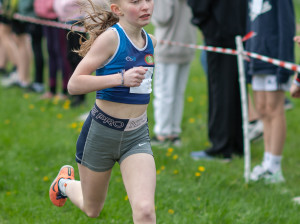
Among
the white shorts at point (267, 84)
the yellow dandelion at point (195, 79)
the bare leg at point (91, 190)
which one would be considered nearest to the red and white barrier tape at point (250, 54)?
the white shorts at point (267, 84)

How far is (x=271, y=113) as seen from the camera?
16.3 ft

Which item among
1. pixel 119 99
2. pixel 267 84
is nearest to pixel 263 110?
pixel 267 84

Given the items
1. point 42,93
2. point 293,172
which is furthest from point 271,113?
point 42,93

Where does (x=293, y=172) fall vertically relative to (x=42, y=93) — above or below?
above

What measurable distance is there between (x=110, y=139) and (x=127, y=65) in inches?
19.3

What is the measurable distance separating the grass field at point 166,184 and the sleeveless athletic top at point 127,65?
1.21 meters

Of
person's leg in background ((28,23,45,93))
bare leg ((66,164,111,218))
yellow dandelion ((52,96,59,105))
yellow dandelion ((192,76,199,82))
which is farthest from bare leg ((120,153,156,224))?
yellow dandelion ((192,76,199,82))

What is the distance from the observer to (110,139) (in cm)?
314

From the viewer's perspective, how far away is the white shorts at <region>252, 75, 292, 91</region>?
480cm

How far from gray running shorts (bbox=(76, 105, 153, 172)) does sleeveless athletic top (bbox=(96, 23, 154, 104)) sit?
12 cm

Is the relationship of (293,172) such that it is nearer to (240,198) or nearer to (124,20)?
(240,198)

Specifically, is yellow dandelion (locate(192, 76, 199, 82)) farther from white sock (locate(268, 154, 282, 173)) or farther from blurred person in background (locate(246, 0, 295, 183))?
white sock (locate(268, 154, 282, 173))

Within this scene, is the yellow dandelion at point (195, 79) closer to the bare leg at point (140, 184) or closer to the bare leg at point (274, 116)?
the bare leg at point (274, 116)

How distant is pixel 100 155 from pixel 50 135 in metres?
3.28
